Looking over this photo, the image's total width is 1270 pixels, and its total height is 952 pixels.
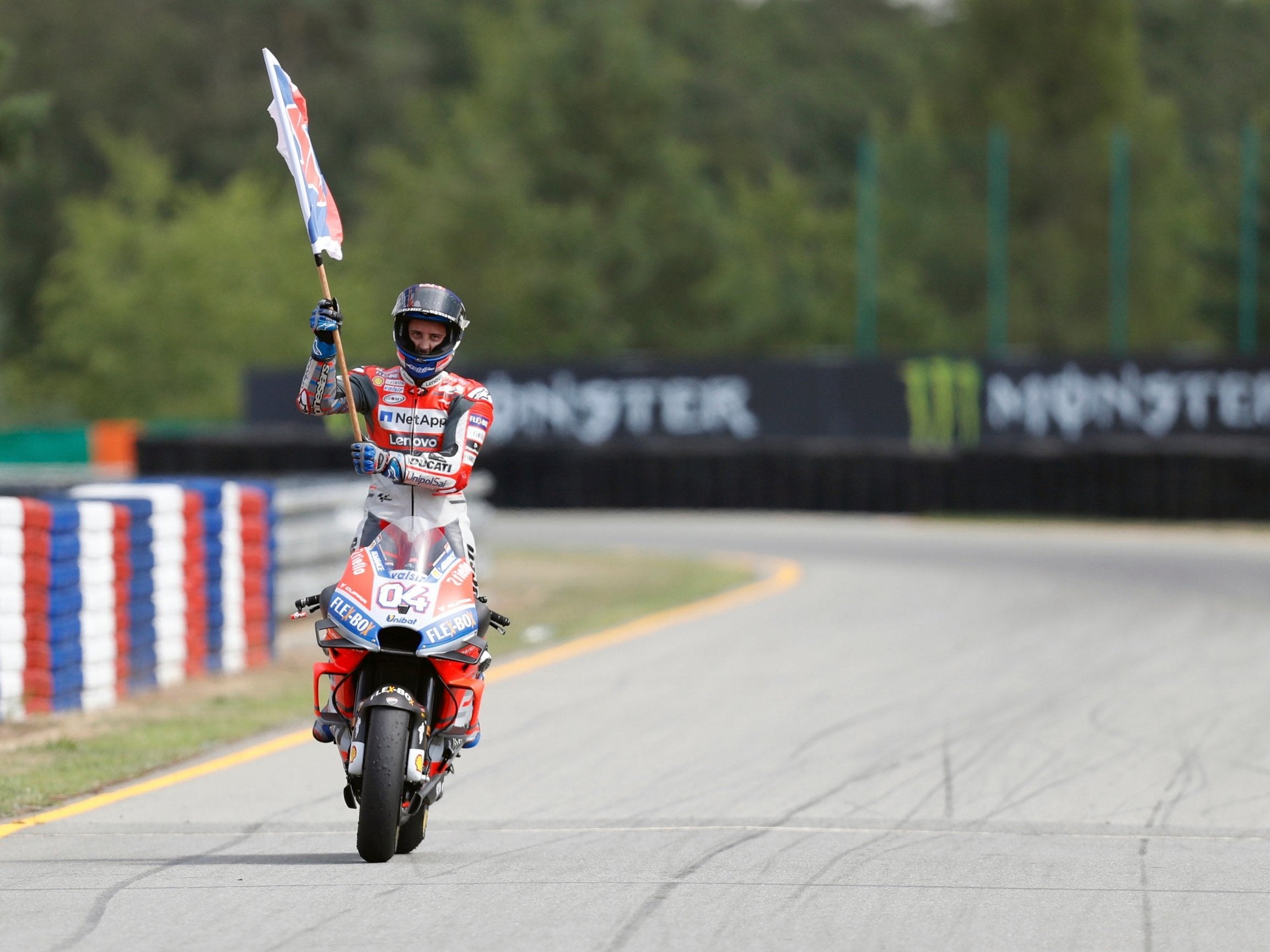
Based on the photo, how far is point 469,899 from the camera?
20.8 feet

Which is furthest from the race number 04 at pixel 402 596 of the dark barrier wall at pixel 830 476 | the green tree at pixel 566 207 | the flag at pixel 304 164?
the green tree at pixel 566 207

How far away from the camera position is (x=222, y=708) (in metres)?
11.4

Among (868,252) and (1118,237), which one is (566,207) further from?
(1118,237)

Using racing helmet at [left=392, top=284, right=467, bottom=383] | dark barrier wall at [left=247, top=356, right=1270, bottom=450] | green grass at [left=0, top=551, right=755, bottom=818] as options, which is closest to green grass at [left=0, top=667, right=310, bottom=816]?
green grass at [left=0, top=551, right=755, bottom=818]

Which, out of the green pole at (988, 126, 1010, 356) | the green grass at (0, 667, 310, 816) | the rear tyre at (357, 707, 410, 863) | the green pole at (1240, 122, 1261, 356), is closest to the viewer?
the rear tyre at (357, 707, 410, 863)

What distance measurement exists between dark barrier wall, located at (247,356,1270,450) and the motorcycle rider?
854 inches

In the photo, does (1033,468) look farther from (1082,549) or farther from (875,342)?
(875,342)

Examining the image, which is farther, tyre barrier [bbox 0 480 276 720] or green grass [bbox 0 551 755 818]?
tyre barrier [bbox 0 480 276 720]

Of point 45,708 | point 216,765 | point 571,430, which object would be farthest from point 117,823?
point 571,430

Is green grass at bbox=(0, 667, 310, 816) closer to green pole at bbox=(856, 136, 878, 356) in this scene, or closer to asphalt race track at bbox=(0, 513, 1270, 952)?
asphalt race track at bbox=(0, 513, 1270, 952)

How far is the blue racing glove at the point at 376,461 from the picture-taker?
7121 millimetres

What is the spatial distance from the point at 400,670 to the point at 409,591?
295 millimetres

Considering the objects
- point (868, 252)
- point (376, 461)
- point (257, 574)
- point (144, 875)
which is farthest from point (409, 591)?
point (868, 252)

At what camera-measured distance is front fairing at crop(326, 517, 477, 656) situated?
691 centimetres
